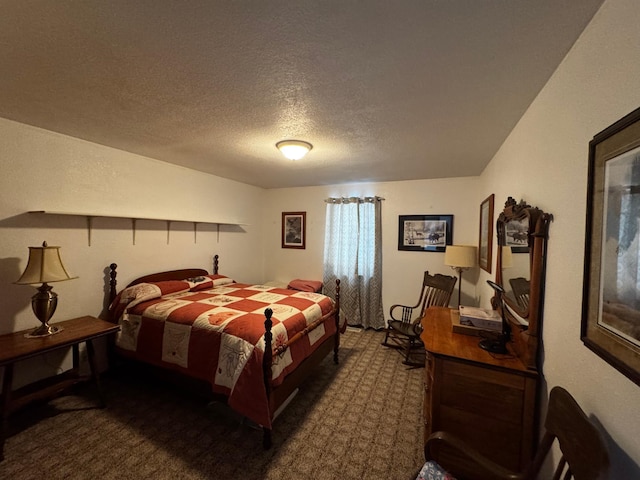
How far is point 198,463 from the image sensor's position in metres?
1.76

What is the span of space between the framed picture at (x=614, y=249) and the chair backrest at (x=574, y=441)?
0.22 meters

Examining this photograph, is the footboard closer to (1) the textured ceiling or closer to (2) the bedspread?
(2) the bedspread

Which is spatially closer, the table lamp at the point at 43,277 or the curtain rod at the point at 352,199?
the table lamp at the point at 43,277

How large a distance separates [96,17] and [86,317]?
2.65m

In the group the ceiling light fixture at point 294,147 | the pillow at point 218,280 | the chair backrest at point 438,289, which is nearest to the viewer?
the ceiling light fixture at point 294,147

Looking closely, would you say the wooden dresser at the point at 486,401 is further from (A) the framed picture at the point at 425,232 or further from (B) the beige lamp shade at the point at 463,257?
(A) the framed picture at the point at 425,232

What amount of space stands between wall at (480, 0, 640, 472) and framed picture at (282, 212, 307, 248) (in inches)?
142

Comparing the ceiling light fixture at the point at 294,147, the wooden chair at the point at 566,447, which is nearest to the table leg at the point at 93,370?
the ceiling light fixture at the point at 294,147

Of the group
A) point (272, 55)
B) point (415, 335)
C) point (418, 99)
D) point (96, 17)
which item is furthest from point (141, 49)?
point (415, 335)

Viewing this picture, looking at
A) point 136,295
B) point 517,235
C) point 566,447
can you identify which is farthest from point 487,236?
point 136,295

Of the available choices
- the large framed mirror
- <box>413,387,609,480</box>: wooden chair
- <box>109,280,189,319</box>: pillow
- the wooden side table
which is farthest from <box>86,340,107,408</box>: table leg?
the large framed mirror

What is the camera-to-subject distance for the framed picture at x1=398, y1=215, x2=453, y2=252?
388cm

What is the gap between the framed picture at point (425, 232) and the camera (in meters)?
3.88

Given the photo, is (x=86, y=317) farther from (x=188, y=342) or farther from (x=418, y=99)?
(x=418, y=99)
